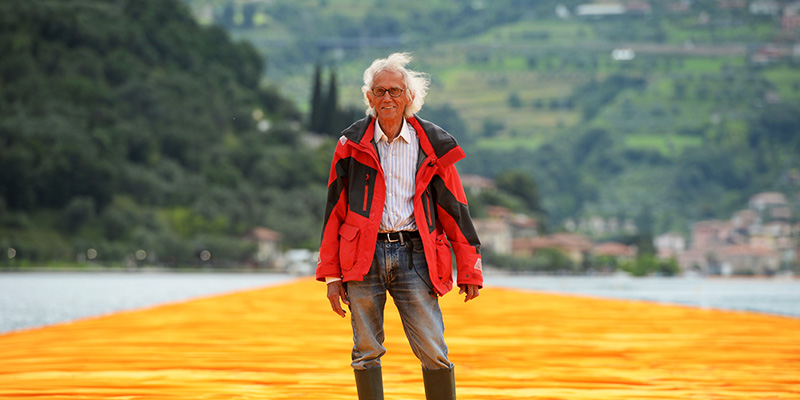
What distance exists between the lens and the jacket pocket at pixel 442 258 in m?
3.61

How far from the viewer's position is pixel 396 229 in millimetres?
3611

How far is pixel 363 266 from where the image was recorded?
3.55 m

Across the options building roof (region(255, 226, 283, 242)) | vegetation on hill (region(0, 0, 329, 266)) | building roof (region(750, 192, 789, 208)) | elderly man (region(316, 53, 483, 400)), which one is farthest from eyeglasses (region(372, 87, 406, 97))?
building roof (region(750, 192, 789, 208))

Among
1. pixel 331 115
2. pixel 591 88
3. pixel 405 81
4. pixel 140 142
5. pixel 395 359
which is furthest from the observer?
pixel 591 88

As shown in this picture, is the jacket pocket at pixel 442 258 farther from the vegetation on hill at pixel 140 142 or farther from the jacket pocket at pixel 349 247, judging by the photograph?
the vegetation on hill at pixel 140 142

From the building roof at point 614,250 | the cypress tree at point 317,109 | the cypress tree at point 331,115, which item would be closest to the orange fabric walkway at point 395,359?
the cypress tree at point 331,115

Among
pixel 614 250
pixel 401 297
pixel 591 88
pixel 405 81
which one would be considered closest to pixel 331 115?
pixel 614 250

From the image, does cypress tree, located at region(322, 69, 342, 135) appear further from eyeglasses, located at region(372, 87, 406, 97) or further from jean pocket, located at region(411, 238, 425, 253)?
jean pocket, located at region(411, 238, 425, 253)

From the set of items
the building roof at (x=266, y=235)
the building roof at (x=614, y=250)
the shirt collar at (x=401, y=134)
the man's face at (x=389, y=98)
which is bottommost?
the building roof at (x=614, y=250)

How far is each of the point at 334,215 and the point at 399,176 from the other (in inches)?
9.6

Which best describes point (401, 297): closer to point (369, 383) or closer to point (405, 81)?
point (369, 383)

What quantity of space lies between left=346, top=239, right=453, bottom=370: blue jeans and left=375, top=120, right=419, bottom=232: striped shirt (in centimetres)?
7

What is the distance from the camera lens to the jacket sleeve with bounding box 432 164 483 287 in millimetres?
3617

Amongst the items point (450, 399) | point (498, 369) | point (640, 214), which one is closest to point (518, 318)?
point (498, 369)
